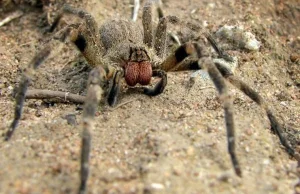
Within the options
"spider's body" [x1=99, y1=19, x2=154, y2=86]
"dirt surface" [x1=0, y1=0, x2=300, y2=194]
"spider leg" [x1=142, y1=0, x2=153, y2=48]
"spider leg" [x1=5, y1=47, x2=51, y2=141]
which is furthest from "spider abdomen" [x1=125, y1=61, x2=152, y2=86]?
"spider leg" [x1=5, y1=47, x2=51, y2=141]

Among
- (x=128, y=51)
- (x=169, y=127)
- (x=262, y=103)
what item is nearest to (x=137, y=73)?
(x=128, y=51)

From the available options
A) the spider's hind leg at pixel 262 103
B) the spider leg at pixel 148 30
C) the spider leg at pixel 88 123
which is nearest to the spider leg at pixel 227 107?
the spider's hind leg at pixel 262 103

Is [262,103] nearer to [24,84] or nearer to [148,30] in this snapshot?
[148,30]

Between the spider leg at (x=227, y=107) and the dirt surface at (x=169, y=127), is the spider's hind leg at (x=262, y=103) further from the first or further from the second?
the spider leg at (x=227, y=107)

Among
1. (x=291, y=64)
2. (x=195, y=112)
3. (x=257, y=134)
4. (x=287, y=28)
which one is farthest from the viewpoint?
(x=287, y=28)

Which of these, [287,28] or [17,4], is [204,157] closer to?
[287,28]

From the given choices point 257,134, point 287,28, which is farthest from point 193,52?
point 287,28
